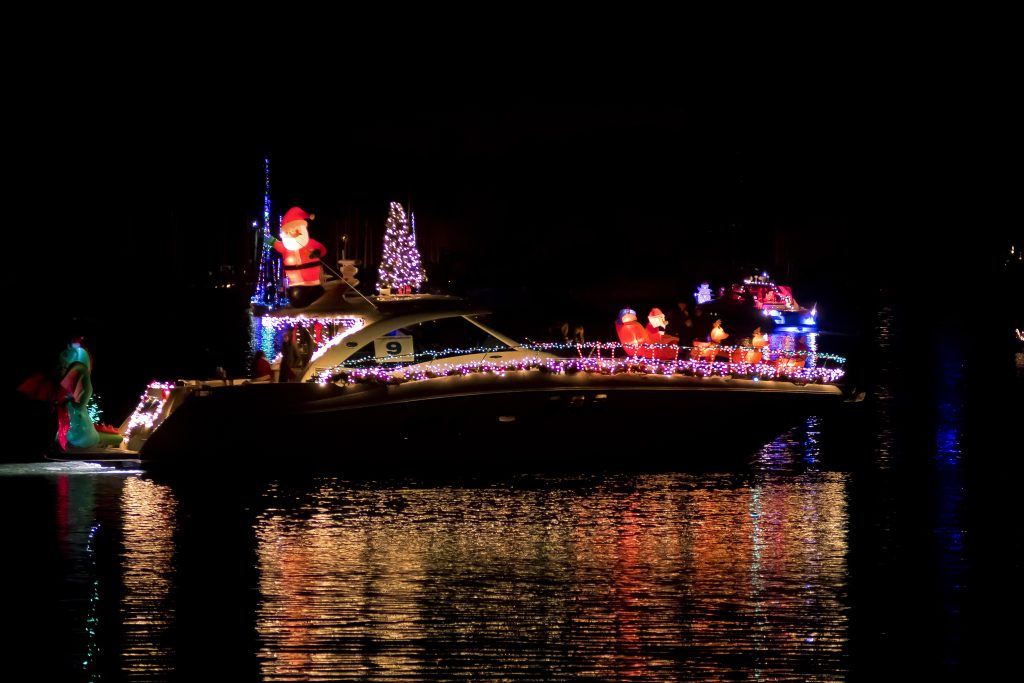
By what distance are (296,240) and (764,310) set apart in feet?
143

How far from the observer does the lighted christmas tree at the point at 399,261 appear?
65.2 ft

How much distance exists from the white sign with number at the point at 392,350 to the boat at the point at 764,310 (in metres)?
40.9

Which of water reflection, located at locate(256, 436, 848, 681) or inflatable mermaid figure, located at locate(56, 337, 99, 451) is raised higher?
inflatable mermaid figure, located at locate(56, 337, 99, 451)

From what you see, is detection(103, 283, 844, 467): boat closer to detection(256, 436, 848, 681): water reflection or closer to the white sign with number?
the white sign with number

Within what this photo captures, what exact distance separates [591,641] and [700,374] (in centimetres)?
807

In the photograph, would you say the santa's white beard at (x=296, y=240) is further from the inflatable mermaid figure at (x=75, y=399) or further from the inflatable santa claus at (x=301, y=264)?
the inflatable mermaid figure at (x=75, y=399)

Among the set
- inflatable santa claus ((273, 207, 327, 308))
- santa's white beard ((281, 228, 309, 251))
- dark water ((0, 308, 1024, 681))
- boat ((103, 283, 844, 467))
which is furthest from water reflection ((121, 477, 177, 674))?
santa's white beard ((281, 228, 309, 251))

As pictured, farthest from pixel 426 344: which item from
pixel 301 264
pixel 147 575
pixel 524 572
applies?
pixel 147 575

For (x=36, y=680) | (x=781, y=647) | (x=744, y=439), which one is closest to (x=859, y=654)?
(x=781, y=647)

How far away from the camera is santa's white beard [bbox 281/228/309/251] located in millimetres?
19125

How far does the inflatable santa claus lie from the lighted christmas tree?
0.91 meters

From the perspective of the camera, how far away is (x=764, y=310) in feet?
200

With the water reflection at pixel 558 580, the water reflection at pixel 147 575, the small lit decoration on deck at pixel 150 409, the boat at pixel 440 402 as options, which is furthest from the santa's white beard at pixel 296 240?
the water reflection at pixel 147 575

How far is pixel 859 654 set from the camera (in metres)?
10.6
